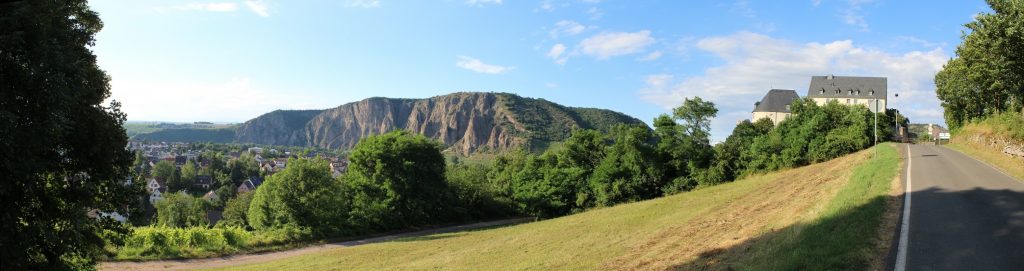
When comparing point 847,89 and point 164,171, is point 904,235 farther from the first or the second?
point 164,171

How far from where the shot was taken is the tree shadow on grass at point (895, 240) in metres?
8.76

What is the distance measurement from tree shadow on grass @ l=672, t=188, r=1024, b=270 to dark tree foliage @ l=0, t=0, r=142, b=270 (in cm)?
1411

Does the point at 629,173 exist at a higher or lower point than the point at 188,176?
higher

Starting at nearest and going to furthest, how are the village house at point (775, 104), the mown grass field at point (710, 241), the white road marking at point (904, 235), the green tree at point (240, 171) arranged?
the white road marking at point (904, 235) < the mown grass field at point (710, 241) < the village house at point (775, 104) < the green tree at point (240, 171)

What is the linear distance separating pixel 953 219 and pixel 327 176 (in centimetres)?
4248

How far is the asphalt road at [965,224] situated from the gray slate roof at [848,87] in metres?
83.7

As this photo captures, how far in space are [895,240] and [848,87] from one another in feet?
320

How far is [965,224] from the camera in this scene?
36.7 ft

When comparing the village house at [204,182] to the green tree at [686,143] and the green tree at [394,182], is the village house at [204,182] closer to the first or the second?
the green tree at [394,182]

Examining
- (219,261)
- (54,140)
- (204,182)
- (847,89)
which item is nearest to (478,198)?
(219,261)

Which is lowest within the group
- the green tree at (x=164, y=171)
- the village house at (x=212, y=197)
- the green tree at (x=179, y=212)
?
the village house at (x=212, y=197)

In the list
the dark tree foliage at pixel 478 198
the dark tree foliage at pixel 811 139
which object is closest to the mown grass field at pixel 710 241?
the dark tree foliage at pixel 811 139

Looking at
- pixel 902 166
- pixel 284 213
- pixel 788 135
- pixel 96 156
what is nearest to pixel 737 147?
pixel 788 135

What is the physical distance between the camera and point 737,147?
48906 mm
